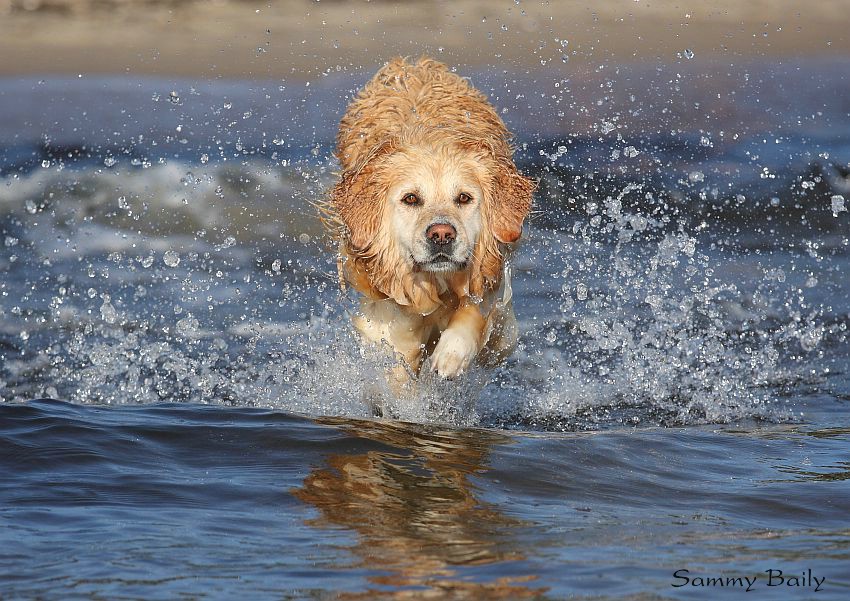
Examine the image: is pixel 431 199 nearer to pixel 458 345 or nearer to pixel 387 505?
pixel 458 345

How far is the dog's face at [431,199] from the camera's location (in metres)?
5.84

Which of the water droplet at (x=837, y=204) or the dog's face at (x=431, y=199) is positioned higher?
the water droplet at (x=837, y=204)

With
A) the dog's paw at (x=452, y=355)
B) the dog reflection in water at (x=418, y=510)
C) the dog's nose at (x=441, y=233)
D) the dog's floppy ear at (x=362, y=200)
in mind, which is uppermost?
the dog's floppy ear at (x=362, y=200)

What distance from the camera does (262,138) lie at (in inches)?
577

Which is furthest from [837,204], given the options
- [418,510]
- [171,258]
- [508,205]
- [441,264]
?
[418,510]

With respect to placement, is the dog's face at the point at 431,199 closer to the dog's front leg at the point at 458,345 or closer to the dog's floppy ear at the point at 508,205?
the dog's floppy ear at the point at 508,205

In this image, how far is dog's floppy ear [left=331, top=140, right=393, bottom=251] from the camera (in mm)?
6090

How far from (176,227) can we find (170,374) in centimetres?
482

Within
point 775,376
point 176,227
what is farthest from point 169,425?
point 176,227

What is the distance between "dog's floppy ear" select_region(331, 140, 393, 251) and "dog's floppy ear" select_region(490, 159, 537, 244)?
1.89ft

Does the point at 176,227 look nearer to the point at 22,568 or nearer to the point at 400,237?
the point at 400,237

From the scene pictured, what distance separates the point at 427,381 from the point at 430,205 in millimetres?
872

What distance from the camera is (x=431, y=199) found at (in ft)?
19.6

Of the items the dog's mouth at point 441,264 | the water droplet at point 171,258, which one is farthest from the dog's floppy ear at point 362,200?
the water droplet at point 171,258
